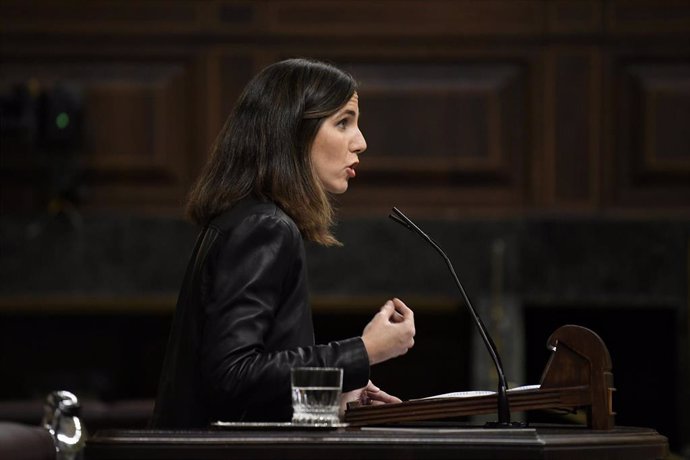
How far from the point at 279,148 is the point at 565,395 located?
0.59 meters

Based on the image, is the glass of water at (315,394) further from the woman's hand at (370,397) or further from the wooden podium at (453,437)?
the woman's hand at (370,397)

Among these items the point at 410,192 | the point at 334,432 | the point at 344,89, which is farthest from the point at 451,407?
the point at 410,192

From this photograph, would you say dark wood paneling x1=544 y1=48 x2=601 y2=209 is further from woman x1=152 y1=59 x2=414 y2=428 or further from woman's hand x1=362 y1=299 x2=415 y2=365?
woman's hand x1=362 y1=299 x2=415 y2=365

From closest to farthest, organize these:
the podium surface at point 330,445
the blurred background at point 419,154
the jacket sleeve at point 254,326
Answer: the podium surface at point 330,445, the jacket sleeve at point 254,326, the blurred background at point 419,154

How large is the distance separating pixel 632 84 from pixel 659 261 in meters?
0.59

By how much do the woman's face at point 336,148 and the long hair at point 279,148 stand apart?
0.01m

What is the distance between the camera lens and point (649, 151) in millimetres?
4738

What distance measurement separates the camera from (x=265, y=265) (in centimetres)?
199

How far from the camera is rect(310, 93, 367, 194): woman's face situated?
221 centimetres

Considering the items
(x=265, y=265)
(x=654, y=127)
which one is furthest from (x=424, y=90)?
(x=265, y=265)

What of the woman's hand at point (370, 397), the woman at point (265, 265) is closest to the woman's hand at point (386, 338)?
the woman at point (265, 265)

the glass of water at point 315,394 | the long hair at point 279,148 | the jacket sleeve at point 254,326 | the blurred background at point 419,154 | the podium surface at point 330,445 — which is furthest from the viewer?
the blurred background at point 419,154

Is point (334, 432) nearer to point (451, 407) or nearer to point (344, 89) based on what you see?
point (451, 407)

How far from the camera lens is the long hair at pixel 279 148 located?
2.13 metres
